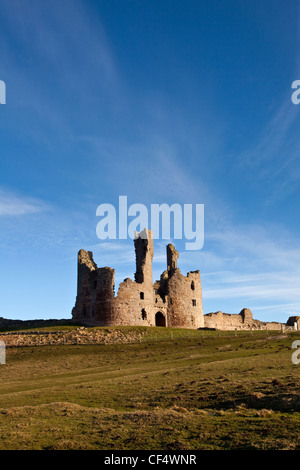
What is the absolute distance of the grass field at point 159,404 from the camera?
41.5 ft

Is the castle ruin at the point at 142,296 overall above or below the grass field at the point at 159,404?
above

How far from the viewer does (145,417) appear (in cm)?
1551


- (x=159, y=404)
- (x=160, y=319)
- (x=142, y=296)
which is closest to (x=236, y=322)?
(x=160, y=319)

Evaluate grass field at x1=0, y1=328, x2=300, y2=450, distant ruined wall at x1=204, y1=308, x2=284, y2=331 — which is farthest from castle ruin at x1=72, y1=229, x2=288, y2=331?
grass field at x1=0, y1=328, x2=300, y2=450

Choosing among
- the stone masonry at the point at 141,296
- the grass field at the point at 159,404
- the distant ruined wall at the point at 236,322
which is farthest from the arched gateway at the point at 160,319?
the grass field at the point at 159,404

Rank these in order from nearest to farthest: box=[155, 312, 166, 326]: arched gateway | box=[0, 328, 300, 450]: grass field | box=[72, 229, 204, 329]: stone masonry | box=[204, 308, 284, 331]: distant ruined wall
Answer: box=[0, 328, 300, 450]: grass field, box=[72, 229, 204, 329]: stone masonry, box=[155, 312, 166, 326]: arched gateway, box=[204, 308, 284, 331]: distant ruined wall

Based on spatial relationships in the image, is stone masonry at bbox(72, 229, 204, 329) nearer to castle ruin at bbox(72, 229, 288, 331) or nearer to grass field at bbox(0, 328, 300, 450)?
castle ruin at bbox(72, 229, 288, 331)

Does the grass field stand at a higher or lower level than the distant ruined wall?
lower

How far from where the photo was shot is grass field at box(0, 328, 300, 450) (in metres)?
12.6

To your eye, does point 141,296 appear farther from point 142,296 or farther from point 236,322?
point 236,322

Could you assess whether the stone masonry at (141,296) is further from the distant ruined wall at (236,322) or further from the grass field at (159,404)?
the grass field at (159,404)

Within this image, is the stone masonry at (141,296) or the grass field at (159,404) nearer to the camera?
the grass field at (159,404)
